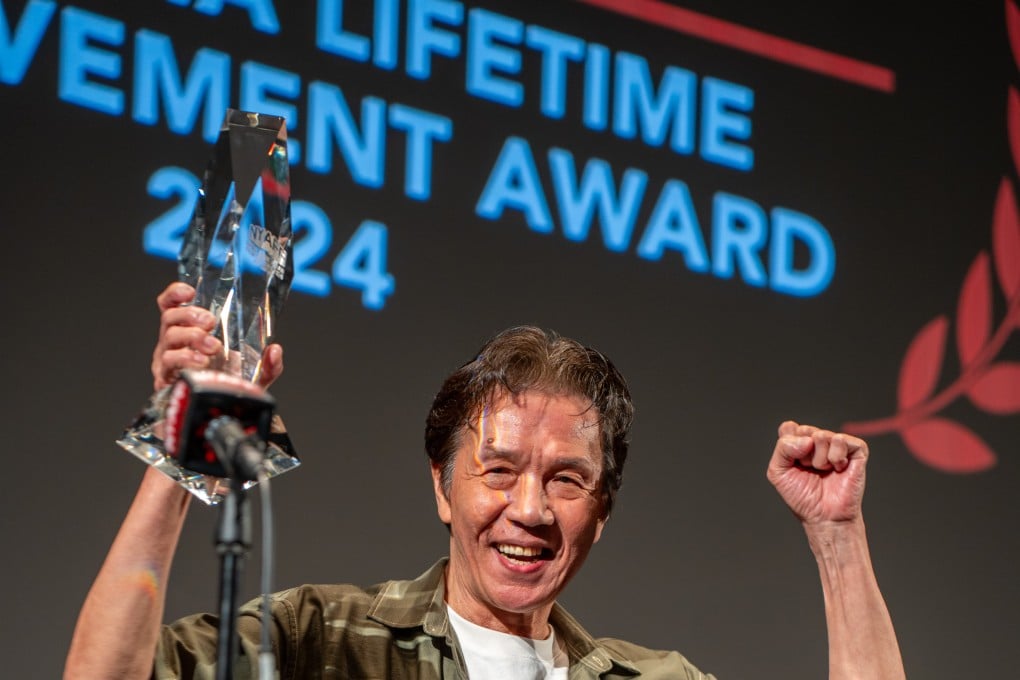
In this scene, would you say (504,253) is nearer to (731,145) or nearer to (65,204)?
(731,145)

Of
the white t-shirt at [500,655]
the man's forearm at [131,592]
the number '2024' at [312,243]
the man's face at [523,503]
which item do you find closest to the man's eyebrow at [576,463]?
the man's face at [523,503]

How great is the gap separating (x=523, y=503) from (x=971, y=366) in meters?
2.28

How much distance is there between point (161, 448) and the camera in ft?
4.92

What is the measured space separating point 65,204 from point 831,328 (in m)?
2.06

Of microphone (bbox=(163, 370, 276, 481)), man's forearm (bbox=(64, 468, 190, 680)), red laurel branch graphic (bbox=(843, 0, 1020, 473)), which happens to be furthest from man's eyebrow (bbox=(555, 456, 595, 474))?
red laurel branch graphic (bbox=(843, 0, 1020, 473))

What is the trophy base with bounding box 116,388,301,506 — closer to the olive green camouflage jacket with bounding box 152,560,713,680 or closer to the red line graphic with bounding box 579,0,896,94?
the olive green camouflage jacket with bounding box 152,560,713,680

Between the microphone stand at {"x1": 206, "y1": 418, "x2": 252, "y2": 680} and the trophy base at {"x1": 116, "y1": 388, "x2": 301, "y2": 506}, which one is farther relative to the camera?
the trophy base at {"x1": 116, "y1": 388, "x2": 301, "y2": 506}

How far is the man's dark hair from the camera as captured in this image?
205cm

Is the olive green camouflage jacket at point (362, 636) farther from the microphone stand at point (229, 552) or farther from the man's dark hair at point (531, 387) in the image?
the microphone stand at point (229, 552)

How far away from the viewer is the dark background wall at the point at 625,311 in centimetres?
272

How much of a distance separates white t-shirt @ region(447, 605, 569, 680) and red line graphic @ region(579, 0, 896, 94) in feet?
6.44

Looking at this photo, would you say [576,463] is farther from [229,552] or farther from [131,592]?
[229,552]

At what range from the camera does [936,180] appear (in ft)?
12.8

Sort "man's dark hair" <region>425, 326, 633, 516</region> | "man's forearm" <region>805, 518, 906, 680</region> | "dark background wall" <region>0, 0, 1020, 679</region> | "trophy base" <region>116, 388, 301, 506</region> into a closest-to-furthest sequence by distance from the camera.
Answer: "trophy base" <region>116, 388, 301, 506</region>
"man's forearm" <region>805, 518, 906, 680</region>
"man's dark hair" <region>425, 326, 633, 516</region>
"dark background wall" <region>0, 0, 1020, 679</region>
